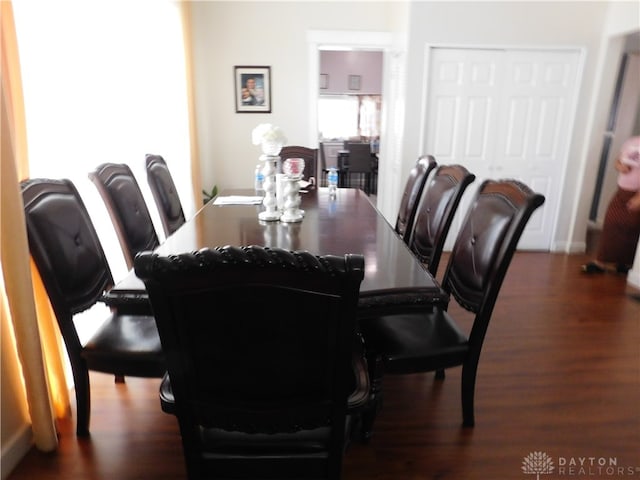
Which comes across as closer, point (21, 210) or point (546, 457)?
point (21, 210)

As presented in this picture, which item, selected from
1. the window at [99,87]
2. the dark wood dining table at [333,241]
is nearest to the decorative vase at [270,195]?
the dark wood dining table at [333,241]

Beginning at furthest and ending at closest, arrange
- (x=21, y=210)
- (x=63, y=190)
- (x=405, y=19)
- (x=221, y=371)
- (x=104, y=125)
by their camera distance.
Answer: (x=405, y=19) < (x=104, y=125) < (x=63, y=190) < (x=21, y=210) < (x=221, y=371)

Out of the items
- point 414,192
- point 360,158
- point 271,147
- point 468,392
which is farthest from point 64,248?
point 360,158

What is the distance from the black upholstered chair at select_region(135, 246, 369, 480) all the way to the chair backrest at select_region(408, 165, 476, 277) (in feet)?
3.53

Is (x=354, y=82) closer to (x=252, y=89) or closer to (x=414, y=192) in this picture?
(x=252, y=89)

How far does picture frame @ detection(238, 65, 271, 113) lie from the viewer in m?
4.30

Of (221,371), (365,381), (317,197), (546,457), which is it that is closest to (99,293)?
(221,371)

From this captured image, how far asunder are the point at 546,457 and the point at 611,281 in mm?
2441

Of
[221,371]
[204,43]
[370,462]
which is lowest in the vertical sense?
[370,462]

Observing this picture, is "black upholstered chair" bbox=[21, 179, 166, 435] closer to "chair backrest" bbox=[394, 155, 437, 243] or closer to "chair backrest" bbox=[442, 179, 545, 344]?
"chair backrest" bbox=[442, 179, 545, 344]

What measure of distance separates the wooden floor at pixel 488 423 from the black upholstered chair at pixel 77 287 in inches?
7.7

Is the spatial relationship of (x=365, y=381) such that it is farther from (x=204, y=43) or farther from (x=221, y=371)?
(x=204, y=43)

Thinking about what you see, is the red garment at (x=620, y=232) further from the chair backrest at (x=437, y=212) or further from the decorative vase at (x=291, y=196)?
the decorative vase at (x=291, y=196)

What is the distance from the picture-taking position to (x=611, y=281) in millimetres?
3475
